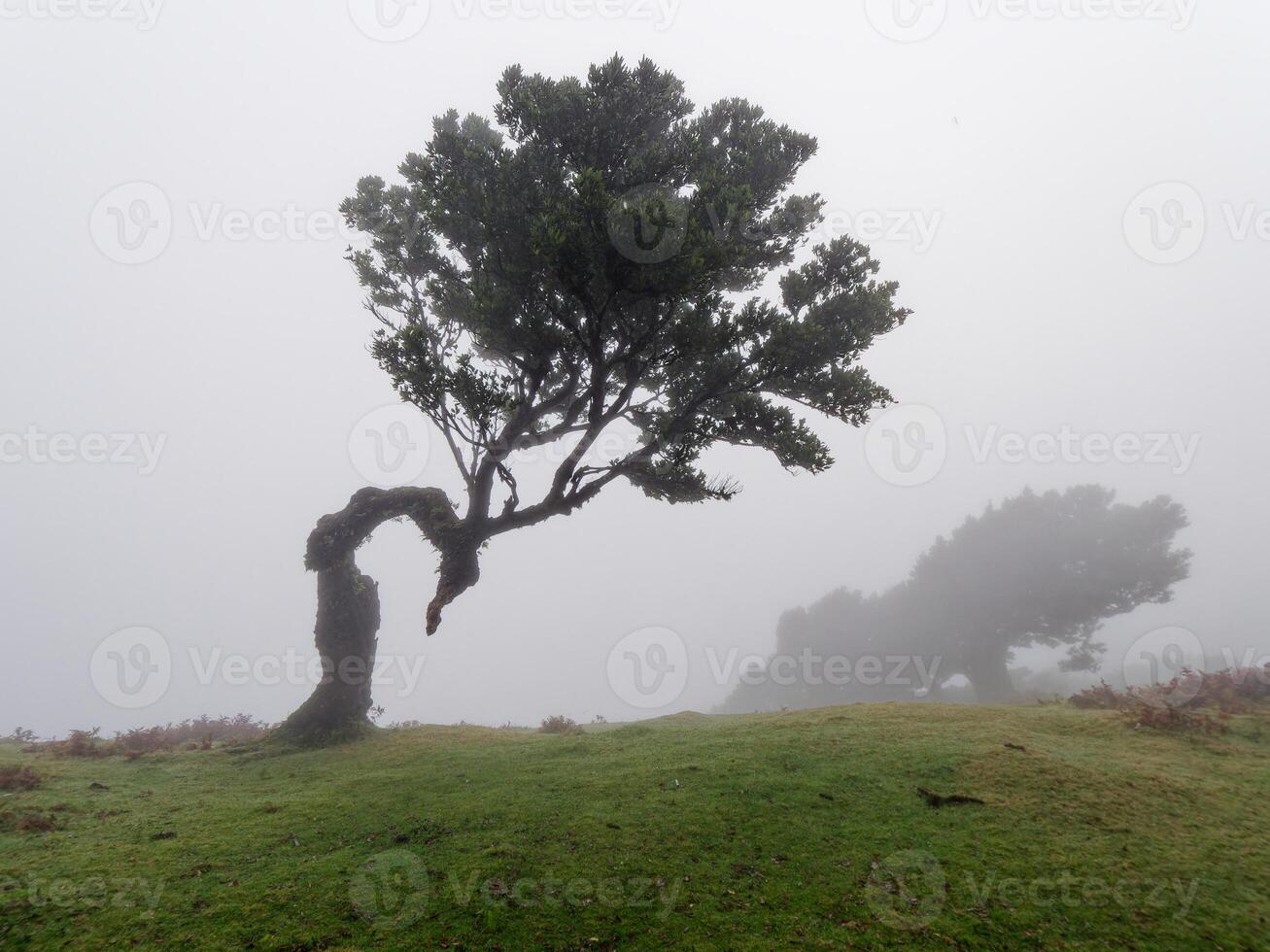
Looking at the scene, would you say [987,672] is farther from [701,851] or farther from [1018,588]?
[701,851]

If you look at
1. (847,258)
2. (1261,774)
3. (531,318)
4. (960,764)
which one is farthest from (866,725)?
(531,318)

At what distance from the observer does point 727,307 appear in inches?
505

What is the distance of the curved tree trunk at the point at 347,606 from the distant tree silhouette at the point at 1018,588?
41358 mm

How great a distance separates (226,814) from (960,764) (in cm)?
1222

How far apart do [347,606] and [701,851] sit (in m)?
13.8

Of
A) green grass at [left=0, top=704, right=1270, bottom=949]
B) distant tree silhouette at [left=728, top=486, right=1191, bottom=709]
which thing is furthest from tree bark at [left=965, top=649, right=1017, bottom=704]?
green grass at [left=0, top=704, right=1270, bottom=949]

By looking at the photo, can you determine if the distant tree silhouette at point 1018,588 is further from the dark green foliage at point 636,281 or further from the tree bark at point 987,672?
the dark green foliage at point 636,281

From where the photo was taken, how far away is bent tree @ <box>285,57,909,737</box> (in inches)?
443

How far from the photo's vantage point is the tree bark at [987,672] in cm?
4356

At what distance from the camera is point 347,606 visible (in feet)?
56.3

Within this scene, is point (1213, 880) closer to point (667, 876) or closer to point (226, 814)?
point (667, 876)

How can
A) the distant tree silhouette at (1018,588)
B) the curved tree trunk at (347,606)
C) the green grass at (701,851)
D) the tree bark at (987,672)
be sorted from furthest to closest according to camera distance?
the tree bark at (987,672), the distant tree silhouette at (1018,588), the curved tree trunk at (347,606), the green grass at (701,851)

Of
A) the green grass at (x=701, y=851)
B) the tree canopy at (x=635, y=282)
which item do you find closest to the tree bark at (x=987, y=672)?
the green grass at (x=701, y=851)

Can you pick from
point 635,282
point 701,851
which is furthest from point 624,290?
point 701,851
